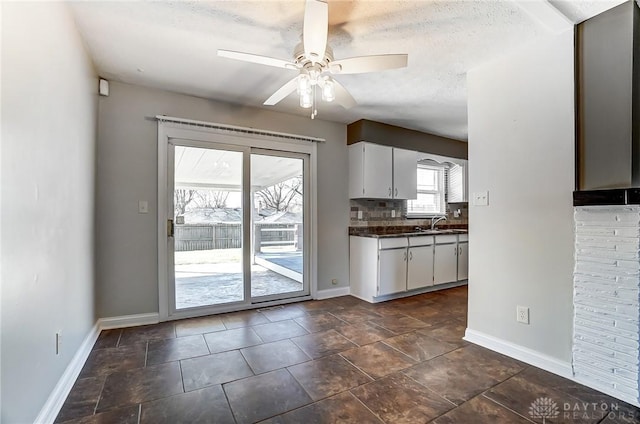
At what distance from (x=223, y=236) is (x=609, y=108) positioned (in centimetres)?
347

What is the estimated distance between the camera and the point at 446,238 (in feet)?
14.6

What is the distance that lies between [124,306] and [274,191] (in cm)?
199

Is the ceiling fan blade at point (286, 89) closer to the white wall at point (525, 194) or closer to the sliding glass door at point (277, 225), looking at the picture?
the sliding glass door at point (277, 225)

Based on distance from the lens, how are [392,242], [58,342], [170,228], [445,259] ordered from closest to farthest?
[58,342] → [170,228] → [392,242] → [445,259]

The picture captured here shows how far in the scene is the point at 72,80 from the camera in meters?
2.06

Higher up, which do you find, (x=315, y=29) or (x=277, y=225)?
(x=315, y=29)

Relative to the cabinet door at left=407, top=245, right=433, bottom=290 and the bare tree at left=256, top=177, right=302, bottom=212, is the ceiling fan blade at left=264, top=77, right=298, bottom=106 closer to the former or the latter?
the bare tree at left=256, top=177, right=302, bottom=212

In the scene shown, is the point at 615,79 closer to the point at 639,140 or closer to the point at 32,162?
the point at 639,140

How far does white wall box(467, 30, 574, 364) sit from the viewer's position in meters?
2.11

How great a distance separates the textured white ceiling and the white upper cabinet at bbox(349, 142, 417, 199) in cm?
107

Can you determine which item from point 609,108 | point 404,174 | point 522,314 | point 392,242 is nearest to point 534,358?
point 522,314

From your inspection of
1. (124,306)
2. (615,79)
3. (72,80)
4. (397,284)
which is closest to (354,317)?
(397,284)

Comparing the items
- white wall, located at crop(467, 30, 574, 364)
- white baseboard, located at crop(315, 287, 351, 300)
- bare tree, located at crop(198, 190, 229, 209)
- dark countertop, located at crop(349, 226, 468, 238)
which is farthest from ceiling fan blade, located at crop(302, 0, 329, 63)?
white baseboard, located at crop(315, 287, 351, 300)

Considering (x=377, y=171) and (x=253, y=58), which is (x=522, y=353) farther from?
(x=253, y=58)
